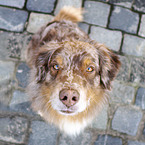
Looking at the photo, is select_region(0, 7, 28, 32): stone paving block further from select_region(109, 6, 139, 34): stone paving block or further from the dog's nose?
the dog's nose

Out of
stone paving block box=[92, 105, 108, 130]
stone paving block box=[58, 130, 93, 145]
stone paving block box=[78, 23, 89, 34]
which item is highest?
stone paving block box=[78, 23, 89, 34]

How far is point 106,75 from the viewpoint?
2.30 m

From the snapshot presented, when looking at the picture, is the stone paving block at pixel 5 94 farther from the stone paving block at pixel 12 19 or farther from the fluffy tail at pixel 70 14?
the fluffy tail at pixel 70 14

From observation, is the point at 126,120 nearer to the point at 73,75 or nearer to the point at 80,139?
the point at 80,139

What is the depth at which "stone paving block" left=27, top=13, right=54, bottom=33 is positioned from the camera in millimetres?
3197

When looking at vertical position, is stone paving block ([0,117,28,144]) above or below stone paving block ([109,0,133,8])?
below

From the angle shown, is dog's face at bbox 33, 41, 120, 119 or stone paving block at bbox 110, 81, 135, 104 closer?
dog's face at bbox 33, 41, 120, 119

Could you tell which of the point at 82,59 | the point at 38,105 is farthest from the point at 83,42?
the point at 38,105

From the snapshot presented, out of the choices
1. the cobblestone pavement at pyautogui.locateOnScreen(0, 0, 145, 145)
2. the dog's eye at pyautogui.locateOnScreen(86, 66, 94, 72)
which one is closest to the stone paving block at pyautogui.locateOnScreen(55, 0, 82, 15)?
the cobblestone pavement at pyautogui.locateOnScreen(0, 0, 145, 145)

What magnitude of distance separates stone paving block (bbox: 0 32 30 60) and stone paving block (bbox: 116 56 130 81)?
2.10 meters

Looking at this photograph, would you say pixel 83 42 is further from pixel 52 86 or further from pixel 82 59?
pixel 52 86

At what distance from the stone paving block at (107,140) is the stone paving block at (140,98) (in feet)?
2.75

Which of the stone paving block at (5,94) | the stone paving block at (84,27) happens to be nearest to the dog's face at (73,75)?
the stone paving block at (5,94)

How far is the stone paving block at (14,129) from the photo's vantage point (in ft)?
9.41
